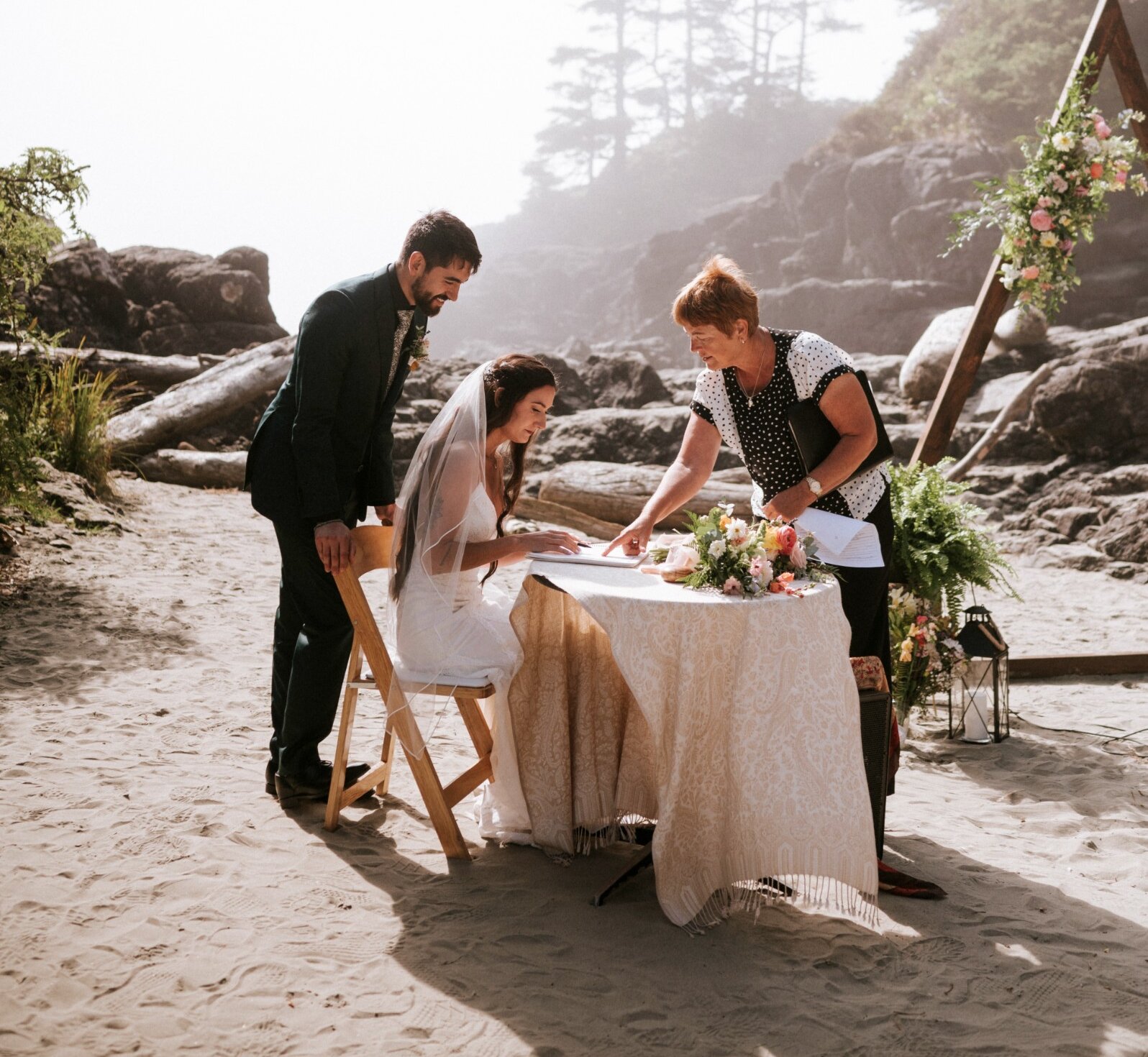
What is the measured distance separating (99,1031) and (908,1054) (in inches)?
77.6

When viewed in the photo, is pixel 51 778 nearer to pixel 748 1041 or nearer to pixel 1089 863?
pixel 748 1041

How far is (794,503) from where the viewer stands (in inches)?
137

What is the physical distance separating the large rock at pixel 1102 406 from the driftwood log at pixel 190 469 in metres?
9.24

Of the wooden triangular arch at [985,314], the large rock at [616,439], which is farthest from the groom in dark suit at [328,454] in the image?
the large rock at [616,439]

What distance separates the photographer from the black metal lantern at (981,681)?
5371mm

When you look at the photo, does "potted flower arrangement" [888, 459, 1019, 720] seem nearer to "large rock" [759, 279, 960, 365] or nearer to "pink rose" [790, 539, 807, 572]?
"pink rose" [790, 539, 807, 572]

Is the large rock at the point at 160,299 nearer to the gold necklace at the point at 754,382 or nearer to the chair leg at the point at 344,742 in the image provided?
the chair leg at the point at 344,742

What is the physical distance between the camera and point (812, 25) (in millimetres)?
52875

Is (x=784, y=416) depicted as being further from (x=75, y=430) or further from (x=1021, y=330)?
(x=1021, y=330)

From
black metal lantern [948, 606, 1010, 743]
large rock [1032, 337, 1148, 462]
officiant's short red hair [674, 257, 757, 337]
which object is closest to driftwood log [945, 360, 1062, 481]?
large rock [1032, 337, 1148, 462]

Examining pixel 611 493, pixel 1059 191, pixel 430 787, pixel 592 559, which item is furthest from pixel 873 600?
pixel 611 493

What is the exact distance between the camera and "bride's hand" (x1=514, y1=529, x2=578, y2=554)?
3516 mm

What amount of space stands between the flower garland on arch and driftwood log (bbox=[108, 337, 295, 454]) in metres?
7.98

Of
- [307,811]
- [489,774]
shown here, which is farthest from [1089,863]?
[307,811]
